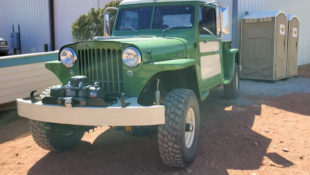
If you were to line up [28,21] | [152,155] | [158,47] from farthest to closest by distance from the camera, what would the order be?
[28,21]
[152,155]
[158,47]

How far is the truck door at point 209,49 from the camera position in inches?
174

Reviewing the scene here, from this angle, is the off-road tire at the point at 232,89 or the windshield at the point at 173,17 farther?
the off-road tire at the point at 232,89

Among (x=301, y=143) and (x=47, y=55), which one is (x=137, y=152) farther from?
(x=47, y=55)

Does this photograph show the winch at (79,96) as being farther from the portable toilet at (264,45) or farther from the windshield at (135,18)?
the portable toilet at (264,45)

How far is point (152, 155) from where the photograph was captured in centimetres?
384

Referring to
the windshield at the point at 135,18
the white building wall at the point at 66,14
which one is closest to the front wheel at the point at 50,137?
the windshield at the point at 135,18

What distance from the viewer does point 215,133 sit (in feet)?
14.9

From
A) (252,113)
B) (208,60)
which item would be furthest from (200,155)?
(252,113)

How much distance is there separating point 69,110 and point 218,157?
1851mm

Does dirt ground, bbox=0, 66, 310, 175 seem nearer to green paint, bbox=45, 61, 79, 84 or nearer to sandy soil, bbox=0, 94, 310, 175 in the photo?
sandy soil, bbox=0, 94, 310, 175

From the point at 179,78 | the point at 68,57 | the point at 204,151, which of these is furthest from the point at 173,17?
the point at 204,151

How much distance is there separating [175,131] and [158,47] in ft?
3.34

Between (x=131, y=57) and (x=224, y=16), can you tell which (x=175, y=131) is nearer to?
(x=131, y=57)

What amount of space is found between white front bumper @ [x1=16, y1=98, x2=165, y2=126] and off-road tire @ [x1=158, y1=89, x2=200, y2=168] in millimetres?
239
